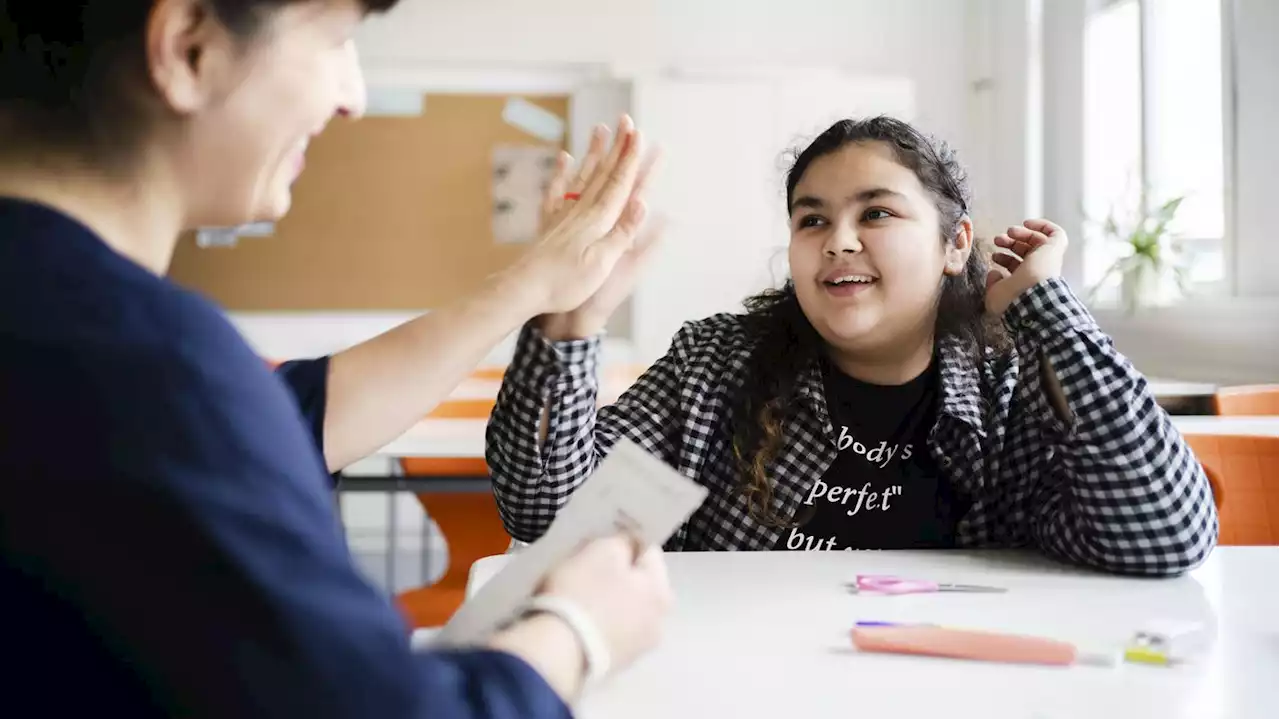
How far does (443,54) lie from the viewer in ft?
18.4

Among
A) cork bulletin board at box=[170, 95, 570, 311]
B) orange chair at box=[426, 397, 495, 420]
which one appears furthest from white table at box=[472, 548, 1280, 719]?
cork bulletin board at box=[170, 95, 570, 311]

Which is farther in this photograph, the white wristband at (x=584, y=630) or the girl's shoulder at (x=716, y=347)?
the girl's shoulder at (x=716, y=347)

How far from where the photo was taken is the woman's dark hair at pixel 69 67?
1.85 feet

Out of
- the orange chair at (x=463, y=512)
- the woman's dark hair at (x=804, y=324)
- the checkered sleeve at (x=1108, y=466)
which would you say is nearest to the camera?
the checkered sleeve at (x=1108, y=466)

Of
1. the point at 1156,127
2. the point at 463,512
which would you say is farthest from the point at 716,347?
the point at 1156,127

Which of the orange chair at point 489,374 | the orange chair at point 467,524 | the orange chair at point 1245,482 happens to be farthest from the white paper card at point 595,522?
the orange chair at point 489,374

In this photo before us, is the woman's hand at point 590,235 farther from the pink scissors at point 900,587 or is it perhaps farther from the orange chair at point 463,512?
the orange chair at point 463,512

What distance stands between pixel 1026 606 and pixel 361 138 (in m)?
4.94

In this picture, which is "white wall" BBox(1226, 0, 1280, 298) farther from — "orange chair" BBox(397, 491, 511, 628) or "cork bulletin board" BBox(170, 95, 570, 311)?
"cork bulletin board" BBox(170, 95, 570, 311)

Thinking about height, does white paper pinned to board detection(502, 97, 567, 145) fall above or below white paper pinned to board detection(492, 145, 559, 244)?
above

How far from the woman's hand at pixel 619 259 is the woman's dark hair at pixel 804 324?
459 millimetres

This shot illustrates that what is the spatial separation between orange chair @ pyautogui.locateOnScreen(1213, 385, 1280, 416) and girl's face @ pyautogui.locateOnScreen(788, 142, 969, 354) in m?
1.38

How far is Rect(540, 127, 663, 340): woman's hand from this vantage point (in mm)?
1090

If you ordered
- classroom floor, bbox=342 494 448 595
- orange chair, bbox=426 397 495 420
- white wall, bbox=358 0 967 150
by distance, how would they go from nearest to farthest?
orange chair, bbox=426 397 495 420, classroom floor, bbox=342 494 448 595, white wall, bbox=358 0 967 150
